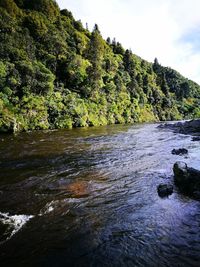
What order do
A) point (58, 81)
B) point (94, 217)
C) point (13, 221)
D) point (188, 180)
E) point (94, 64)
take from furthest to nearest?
point (94, 64) < point (58, 81) < point (188, 180) < point (94, 217) < point (13, 221)

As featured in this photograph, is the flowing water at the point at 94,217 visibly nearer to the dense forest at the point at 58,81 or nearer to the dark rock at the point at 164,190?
the dark rock at the point at 164,190

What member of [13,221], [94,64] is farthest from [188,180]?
[94,64]

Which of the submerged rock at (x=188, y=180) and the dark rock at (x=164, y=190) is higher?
the submerged rock at (x=188, y=180)

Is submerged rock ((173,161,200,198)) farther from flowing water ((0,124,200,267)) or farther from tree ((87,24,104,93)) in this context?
tree ((87,24,104,93))

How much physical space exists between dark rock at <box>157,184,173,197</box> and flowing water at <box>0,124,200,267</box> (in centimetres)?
24

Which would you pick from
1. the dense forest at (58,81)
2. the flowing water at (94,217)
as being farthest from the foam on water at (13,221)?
the dense forest at (58,81)

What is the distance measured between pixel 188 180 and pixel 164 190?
1.29m

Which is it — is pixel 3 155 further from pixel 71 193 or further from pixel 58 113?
pixel 58 113

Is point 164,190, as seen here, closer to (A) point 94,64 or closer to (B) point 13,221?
(B) point 13,221

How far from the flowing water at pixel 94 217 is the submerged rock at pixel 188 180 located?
0.67 metres

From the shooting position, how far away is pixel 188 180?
1262 centimetres

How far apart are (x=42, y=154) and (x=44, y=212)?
1249cm

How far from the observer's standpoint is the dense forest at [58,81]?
145 ft

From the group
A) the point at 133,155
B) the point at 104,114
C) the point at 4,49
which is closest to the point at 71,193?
the point at 133,155
